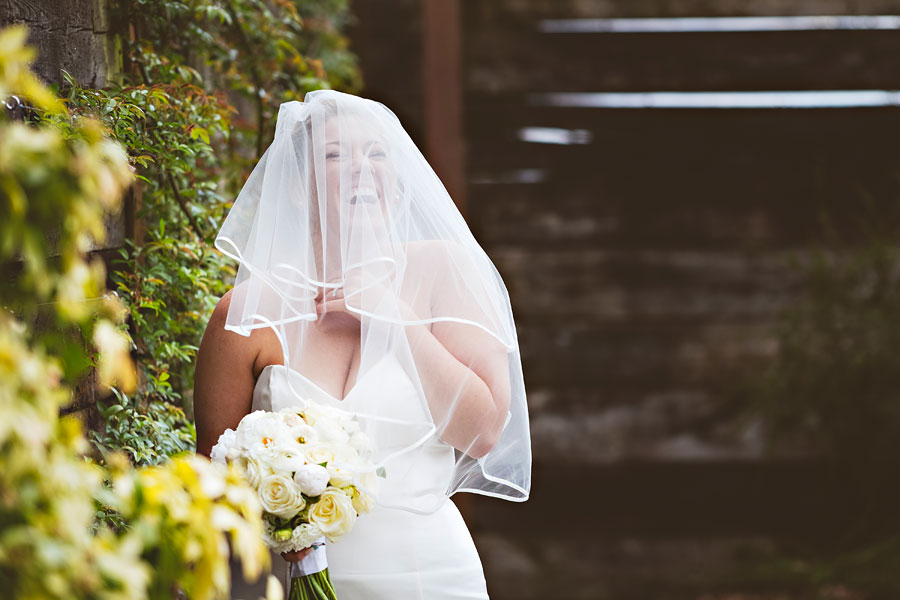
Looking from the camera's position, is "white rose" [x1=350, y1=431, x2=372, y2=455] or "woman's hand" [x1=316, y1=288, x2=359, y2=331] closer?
"white rose" [x1=350, y1=431, x2=372, y2=455]

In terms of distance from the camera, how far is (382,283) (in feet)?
5.68

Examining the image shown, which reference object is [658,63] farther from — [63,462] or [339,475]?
[63,462]

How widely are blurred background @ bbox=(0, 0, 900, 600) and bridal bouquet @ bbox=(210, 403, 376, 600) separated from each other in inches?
115

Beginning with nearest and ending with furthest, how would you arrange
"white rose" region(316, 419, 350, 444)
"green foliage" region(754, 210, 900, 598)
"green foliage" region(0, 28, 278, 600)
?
"green foliage" region(0, 28, 278, 600), "white rose" region(316, 419, 350, 444), "green foliage" region(754, 210, 900, 598)

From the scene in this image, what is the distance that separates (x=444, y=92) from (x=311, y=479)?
3195mm

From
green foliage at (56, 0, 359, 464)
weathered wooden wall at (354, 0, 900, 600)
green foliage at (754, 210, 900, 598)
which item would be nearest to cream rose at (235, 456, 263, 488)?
green foliage at (56, 0, 359, 464)

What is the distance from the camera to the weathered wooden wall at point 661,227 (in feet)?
14.3

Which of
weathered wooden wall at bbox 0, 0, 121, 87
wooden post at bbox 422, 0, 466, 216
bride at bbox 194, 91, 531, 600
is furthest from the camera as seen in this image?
wooden post at bbox 422, 0, 466, 216

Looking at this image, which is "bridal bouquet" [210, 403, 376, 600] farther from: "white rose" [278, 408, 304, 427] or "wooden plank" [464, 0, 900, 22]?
"wooden plank" [464, 0, 900, 22]

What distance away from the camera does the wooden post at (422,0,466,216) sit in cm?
426

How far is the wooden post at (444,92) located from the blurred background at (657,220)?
0.01 m

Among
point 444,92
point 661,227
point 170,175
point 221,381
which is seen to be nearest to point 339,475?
point 221,381

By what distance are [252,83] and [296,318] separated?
3.83 ft

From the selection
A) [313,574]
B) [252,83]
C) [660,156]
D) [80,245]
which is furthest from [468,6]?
[80,245]
